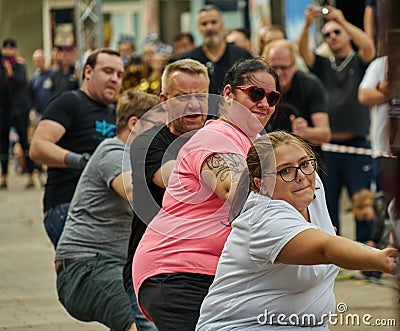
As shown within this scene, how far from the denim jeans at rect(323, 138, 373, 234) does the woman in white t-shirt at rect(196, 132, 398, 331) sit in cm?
542

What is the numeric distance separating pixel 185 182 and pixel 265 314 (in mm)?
743

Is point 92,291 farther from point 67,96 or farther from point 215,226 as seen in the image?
point 67,96

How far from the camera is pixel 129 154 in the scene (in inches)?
183

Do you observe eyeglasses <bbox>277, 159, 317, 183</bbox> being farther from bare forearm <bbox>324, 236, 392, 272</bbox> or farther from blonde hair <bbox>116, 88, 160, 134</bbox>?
blonde hair <bbox>116, 88, 160, 134</bbox>

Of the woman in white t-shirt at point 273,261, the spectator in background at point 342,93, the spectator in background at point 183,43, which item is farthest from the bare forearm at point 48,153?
the spectator in background at point 183,43

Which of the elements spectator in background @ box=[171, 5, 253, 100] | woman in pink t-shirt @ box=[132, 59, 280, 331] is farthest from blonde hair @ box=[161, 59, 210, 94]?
spectator in background @ box=[171, 5, 253, 100]

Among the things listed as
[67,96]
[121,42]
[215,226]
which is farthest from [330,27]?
[121,42]

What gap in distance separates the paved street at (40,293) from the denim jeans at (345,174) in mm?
806

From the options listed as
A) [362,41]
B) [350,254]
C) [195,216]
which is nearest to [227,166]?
[195,216]

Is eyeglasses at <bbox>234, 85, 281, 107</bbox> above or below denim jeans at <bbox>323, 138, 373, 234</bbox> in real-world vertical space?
above

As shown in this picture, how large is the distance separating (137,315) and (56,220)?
1810mm

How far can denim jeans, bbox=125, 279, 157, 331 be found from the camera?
4.48 m

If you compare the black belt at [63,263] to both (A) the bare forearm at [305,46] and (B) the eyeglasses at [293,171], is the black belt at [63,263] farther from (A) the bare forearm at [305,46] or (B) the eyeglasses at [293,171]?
(A) the bare forearm at [305,46]

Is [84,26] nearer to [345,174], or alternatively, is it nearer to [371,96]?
[345,174]
